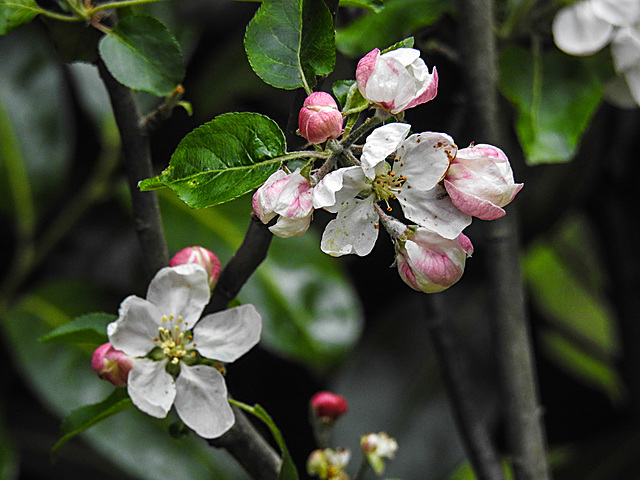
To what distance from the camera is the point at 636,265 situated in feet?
3.31

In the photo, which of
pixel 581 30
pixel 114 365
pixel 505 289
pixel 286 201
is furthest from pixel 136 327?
pixel 581 30

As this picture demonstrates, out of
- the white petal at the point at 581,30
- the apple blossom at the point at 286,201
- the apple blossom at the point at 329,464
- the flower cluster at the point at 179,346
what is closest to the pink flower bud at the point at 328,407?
the apple blossom at the point at 329,464

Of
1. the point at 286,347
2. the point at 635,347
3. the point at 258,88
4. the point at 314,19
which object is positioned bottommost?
the point at 635,347

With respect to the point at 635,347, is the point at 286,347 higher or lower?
higher

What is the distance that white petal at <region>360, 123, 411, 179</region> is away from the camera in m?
0.30

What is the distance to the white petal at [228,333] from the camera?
39 centimetres

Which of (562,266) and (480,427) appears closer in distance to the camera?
(480,427)

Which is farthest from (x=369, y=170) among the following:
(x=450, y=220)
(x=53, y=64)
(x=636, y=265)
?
(x=53, y=64)

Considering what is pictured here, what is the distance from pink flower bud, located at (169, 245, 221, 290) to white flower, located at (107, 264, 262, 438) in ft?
0.07

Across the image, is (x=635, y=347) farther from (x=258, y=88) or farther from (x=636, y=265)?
(x=258, y=88)

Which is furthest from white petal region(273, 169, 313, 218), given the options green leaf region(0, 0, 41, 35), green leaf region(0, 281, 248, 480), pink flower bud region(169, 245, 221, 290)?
green leaf region(0, 281, 248, 480)

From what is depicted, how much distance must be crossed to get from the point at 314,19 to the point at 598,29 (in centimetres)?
37

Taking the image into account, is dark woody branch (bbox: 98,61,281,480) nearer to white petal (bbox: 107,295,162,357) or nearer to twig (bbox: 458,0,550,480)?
white petal (bbox: 107,295,162,357)

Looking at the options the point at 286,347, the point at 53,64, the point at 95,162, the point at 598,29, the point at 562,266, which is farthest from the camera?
the point at 562,266
